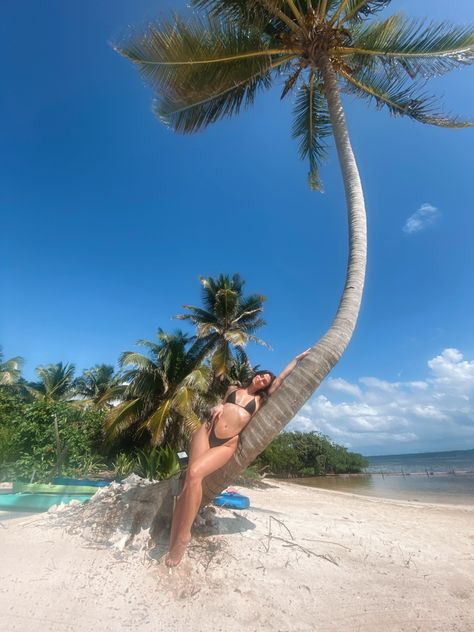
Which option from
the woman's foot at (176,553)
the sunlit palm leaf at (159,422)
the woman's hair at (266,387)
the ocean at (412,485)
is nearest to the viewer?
the woman's foot at (176,553)

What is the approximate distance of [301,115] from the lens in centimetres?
861

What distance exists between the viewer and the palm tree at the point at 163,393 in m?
15.3

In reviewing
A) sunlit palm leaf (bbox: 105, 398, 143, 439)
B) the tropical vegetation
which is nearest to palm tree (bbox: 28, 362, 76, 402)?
the tropical vegetation

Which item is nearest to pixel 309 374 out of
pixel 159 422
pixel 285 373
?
pixel 285 373

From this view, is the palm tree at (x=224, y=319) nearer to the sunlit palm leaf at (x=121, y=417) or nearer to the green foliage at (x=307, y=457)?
the sunlit palm leaf at (x=121, y=417)

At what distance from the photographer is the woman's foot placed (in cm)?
307

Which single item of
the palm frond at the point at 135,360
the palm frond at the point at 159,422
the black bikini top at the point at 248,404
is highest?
the palm frond at the point at 135,360

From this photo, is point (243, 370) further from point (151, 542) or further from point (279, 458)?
point (151, 542)

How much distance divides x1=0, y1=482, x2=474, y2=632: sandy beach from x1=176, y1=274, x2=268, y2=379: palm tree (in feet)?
47.8

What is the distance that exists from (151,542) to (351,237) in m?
4.82

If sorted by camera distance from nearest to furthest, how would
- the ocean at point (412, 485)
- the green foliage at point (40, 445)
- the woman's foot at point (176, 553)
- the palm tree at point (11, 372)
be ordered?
1. the woman's foot at point (176, 553)
2. the green foliage at point (40, 445)
3. the ocean at point (412, 485)
4. the palm tree at point (11, 372)

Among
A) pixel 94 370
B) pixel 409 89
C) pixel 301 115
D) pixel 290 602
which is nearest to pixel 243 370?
pixel 301 115

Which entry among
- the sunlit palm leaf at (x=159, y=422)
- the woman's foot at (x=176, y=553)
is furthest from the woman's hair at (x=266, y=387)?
the sunlit palm leaf at (x=159, y=422)

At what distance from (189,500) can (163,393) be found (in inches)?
607
